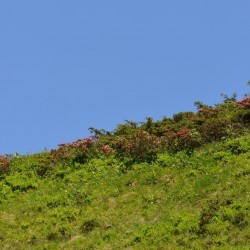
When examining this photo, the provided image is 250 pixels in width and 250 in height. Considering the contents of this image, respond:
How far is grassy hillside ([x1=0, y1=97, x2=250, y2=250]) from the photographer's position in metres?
19.3

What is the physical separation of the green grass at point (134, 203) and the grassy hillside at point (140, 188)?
0.14 ft

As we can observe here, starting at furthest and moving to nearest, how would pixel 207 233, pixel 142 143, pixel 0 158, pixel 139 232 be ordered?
pixel 0 158 → pixel 142 143 → pixel 139 232 → pixel 207 233

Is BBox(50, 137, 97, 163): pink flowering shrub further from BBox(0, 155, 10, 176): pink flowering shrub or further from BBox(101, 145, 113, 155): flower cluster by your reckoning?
BBox(0, 155, 10, 176): pink flowering shrub

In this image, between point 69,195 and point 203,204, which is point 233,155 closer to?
point 203,204

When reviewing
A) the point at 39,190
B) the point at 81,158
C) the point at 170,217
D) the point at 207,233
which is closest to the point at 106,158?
the point at 81,158

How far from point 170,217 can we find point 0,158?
12513mm

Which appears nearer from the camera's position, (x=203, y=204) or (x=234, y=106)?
(x=203, y=204)

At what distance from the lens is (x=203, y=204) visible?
66.5 feet

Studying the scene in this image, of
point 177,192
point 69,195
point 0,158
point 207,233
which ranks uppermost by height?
point 0,158

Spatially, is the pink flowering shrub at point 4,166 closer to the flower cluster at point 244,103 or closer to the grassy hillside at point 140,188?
the grassy hillside at point 140,188

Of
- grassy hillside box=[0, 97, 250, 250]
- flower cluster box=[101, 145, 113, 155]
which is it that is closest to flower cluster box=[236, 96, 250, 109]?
grassy hillside box=[0, 97, 250, 250]

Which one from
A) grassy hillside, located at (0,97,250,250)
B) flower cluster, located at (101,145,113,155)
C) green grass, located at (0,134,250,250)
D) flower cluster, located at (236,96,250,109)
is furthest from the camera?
flower cluster, located at (236,96,250,109)

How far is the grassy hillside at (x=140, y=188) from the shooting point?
1931 centimetres

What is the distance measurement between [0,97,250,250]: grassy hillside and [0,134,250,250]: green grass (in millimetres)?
41
